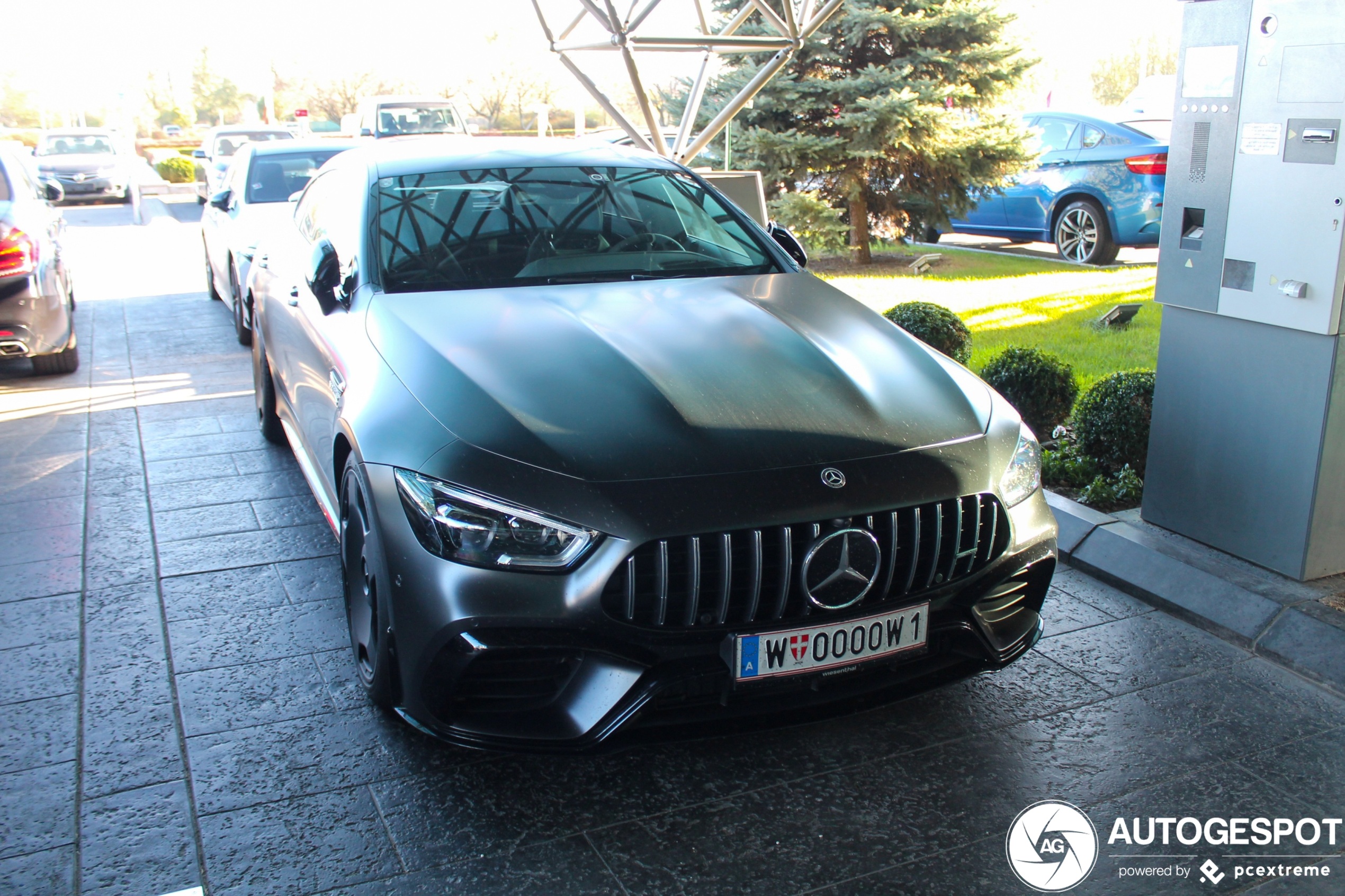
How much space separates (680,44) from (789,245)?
494 cm

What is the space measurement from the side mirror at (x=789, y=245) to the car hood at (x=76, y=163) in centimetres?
2126

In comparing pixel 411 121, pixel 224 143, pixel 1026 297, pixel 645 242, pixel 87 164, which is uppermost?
pixel 411 121

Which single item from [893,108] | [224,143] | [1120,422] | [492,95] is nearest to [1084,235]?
[893,108]

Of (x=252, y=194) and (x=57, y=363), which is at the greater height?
(x=252, y=194)

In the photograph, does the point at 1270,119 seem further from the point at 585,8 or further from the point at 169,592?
the point at 585,8

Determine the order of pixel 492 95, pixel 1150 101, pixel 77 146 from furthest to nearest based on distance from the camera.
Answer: pixel 492 95 < pixel 77 146 < pixel 1150 101

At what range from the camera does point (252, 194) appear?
8.71 meters

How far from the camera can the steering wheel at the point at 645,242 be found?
4.13 meters

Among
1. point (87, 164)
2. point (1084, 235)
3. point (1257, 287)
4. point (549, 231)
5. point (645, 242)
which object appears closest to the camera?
point (1257, 287)

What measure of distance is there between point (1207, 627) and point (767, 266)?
2.03m

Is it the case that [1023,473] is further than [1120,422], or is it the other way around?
[1120,422]

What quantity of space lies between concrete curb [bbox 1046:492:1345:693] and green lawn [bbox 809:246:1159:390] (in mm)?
2104

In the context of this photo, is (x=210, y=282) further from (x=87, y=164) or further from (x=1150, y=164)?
(x=87, y=164)

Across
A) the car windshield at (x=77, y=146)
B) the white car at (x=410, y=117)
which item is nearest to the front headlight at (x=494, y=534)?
the white car at (x=410, y=117)
